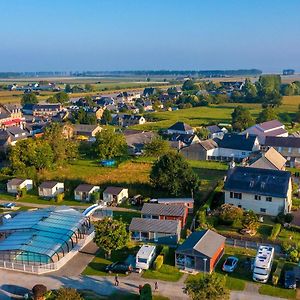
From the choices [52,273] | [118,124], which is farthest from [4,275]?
[118,124]

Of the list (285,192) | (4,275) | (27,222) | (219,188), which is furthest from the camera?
(219,188)

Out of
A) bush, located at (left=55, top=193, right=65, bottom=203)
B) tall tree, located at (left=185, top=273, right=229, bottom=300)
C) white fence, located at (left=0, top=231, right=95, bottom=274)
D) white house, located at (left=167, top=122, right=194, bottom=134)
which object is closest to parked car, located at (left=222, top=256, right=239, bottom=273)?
tall tree, located at (left=185, top=273, right=229, bottom=300)

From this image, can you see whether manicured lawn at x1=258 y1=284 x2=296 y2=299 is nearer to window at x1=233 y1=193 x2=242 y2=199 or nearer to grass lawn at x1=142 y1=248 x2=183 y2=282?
grass lawn at x1=142 y1=248 x2=183 y2=282

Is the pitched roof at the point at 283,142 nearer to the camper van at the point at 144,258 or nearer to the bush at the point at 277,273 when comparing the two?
the bush at the point at 277,273

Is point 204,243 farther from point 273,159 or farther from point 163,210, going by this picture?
point 273,159

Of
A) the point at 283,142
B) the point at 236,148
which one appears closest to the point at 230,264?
the point at 236,148

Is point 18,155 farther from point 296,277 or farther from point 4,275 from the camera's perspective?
point 296,277

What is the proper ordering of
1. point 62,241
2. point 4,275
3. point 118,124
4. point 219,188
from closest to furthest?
point 4,275, point 62,241, point 219,188, point 118,124
